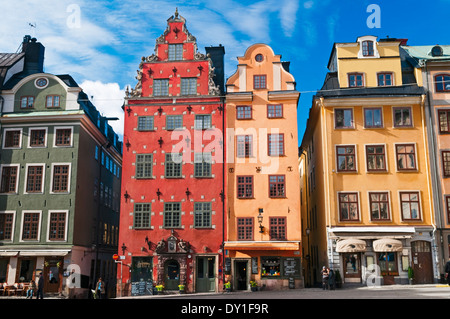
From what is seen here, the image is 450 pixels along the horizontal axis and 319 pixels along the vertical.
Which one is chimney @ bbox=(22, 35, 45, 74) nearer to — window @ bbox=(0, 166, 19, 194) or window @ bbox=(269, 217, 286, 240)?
window @ bbox=(0, 166, 19, 194)

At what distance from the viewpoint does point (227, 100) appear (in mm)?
38250

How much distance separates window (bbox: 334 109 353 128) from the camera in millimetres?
37031

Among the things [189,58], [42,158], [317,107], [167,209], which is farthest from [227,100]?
[42,158]

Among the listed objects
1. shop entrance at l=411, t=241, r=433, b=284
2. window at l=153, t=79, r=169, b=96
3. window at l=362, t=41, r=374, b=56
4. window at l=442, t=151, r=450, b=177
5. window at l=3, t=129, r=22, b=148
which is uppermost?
window at l=362, t=41, r=374, b=56

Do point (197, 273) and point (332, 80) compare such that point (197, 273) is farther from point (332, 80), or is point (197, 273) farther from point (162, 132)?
point (332, 80)

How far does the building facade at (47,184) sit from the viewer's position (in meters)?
37.0

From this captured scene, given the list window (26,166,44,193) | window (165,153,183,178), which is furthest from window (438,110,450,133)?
window (26,166,44,193)

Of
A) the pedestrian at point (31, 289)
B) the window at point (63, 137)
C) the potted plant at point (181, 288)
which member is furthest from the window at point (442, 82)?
the pedestrian at point (31, 289)

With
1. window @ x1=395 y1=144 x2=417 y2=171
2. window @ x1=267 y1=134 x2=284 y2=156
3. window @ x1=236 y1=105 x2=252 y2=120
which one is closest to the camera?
window @ x1=395 y1=144 x2=417 y2=171

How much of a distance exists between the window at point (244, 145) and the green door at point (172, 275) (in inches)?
402

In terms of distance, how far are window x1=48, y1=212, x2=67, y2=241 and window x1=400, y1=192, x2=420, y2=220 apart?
27136 mm

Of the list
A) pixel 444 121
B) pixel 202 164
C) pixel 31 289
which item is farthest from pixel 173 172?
pixel 444 121
